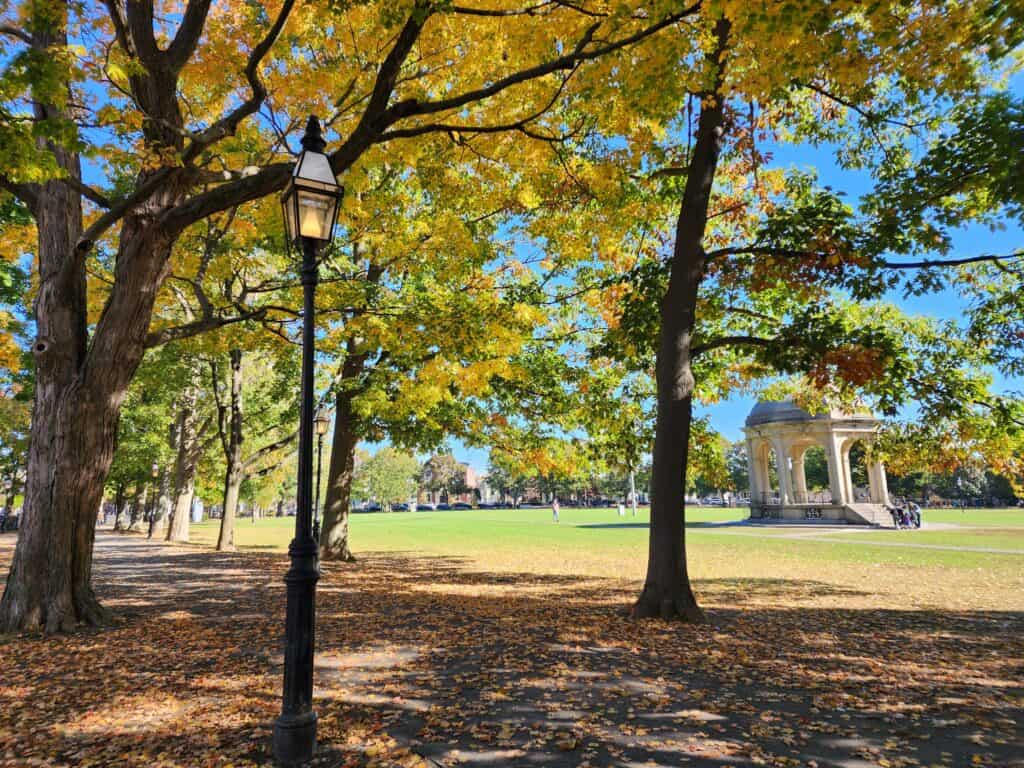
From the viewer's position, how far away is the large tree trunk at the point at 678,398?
876 cm

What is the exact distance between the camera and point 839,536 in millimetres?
27125

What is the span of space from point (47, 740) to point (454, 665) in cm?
352

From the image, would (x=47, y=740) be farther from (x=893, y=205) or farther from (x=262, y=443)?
(x=262, y=443)

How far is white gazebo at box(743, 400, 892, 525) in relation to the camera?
126ft

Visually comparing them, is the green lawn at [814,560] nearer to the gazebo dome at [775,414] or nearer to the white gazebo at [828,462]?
the white gazebo at [828,462]

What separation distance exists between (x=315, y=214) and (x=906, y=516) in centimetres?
4081

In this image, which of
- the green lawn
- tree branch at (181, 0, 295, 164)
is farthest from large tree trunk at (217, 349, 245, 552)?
tree branch at (181, 0, 295, 164)

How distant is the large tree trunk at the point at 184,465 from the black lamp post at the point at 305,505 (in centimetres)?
2743

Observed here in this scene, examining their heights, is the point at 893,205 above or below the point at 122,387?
above

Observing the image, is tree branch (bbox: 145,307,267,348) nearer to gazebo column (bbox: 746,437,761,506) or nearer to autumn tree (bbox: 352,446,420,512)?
gazebo column (bbox: 746,437,761,506)

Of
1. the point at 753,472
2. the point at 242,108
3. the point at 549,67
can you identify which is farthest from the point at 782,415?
the point at 242,108

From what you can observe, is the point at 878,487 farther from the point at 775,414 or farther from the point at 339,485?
the point at 339,485

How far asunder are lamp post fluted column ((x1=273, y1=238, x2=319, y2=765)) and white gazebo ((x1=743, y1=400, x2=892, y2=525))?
38.8m

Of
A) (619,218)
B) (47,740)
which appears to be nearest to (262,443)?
(619,218)
